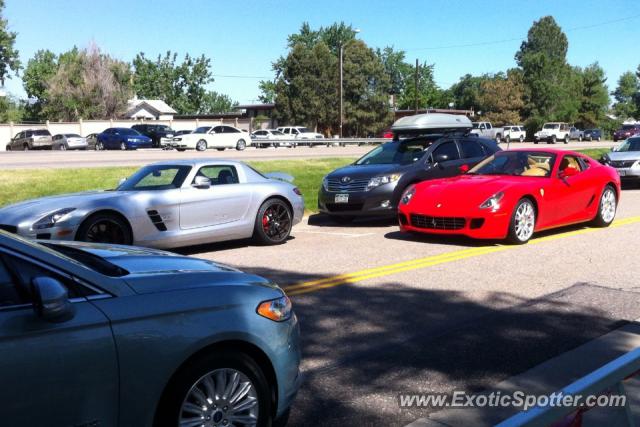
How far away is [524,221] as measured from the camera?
984 centimetres

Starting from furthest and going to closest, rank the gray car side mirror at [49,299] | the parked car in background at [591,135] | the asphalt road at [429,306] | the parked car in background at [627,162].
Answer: the parked car in background at [591,135] < the parked car in background at [627,162] < the asphalt road at [429,306] < the gray car side mirror at [49,299]

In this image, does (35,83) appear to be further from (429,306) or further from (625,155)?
(429,306)

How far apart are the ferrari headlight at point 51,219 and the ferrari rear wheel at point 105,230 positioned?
0.88 feet

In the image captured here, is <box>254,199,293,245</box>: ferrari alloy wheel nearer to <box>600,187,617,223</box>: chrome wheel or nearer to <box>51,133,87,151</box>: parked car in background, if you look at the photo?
<box>600,187,617,223</box>: chrome wheel

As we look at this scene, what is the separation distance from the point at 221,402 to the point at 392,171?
377 inches

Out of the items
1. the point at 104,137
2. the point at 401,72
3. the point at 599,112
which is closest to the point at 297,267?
the point at 104,137

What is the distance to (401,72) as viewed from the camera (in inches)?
4619

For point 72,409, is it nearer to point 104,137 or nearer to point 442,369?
point 442,369

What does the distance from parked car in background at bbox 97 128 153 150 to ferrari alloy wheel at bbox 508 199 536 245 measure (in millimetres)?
36911

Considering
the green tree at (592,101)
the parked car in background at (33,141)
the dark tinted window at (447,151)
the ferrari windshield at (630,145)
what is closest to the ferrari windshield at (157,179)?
the dark tinted window at (447,151)

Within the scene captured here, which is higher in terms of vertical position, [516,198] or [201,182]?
[201,182]

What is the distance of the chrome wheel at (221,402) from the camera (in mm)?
3244

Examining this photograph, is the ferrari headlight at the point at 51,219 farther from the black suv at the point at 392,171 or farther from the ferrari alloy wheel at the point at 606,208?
the ferrari alloy wheel at the point at 606,208

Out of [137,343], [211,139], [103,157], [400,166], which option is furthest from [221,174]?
[211,139]
